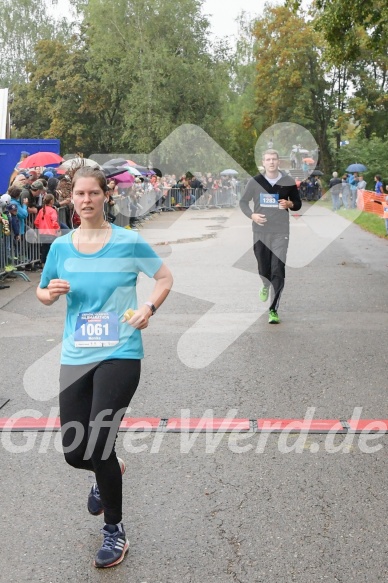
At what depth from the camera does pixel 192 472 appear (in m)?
4.87

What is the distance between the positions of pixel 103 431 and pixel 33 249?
11.6 m

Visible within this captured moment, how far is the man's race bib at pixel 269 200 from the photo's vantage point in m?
9.53

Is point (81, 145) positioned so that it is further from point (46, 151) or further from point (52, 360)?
point (52, 360)

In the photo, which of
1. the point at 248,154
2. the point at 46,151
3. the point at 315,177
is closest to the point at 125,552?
the point at 46,151

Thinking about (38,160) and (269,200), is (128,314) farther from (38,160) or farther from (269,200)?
(38,160)

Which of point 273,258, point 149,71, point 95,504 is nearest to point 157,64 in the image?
point 149,71

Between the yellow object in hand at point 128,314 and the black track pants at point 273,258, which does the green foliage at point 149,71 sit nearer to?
the black track pants at point 273,258

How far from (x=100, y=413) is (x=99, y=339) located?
1.09ft

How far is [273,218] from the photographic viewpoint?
962 cm

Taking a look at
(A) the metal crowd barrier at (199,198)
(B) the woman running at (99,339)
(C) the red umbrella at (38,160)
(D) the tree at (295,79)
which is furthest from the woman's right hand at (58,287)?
(D) the tree at (295,79)

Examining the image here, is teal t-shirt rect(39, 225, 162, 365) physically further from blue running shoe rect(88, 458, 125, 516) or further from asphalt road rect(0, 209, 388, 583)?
asphalt road rect(0, 209, 388, 583)

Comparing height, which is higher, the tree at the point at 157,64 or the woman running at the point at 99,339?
the tree at the point at 157,64

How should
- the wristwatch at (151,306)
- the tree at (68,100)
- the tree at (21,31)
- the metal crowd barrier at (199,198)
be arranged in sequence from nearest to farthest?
the wristwatch at (151,306), the metal crowd barrier at (199,198), the tree at (68,100), the tree at (21,31)

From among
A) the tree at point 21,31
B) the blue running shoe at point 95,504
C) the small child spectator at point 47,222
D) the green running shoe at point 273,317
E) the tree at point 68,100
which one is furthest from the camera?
the tree at point 21,31
